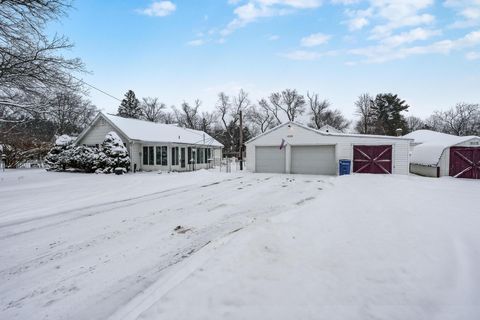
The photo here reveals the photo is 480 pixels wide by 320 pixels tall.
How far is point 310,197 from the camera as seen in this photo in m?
8.13

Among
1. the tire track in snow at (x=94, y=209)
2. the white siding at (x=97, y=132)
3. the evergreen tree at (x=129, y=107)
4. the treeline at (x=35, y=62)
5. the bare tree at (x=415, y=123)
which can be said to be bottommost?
the tire track in snow at (x=94, y=209)

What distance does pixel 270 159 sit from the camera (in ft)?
58.8

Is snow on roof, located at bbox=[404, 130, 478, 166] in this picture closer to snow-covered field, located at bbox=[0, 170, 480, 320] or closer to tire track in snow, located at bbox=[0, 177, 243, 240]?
snow-covered field, located at bbox=[0, 170, 480, 320]

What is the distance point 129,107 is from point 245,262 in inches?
1980

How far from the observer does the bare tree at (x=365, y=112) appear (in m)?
46.0

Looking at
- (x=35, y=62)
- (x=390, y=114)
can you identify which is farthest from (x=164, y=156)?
(x=390, y=114)

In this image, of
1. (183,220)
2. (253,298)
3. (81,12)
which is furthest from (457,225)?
(81,12)

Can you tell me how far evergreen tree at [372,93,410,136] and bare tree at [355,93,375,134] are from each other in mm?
1787

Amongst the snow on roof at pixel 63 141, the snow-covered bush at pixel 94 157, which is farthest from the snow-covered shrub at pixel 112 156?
the snow on roof at pixel 63 141

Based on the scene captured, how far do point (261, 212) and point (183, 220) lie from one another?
6.41ft

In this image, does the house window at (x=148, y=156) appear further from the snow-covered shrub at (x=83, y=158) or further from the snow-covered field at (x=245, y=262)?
the snow-covered field at (x=245, y=262)

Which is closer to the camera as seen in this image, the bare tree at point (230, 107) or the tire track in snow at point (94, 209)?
the tire track in snow at point (94, 209)

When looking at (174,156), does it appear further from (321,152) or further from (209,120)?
(209,120)

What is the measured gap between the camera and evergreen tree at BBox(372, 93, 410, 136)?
1672 inches
